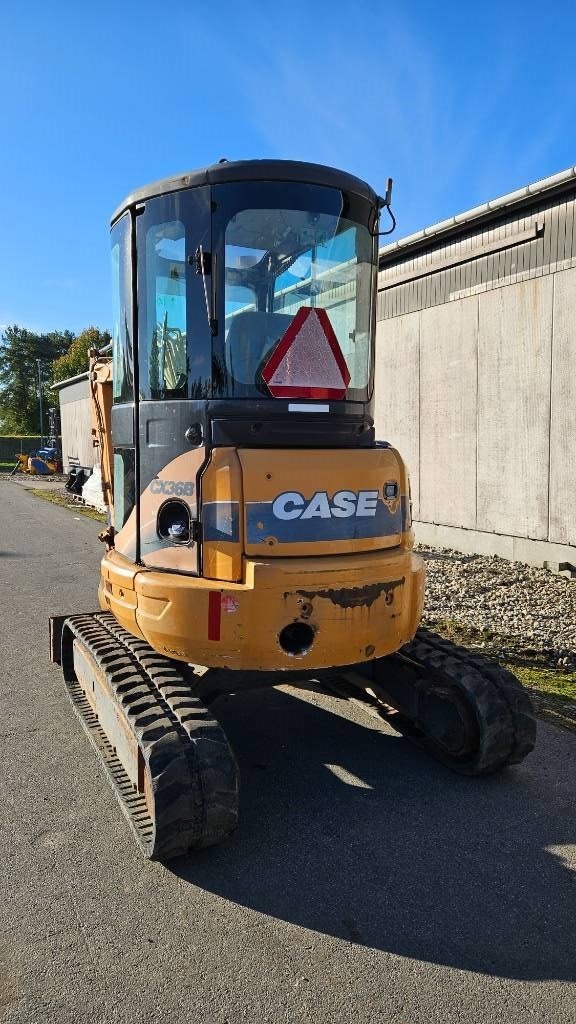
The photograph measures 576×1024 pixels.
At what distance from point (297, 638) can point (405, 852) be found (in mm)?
1094

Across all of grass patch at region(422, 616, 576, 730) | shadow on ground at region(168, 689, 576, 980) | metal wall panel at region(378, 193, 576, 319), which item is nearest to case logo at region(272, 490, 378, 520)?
shadow on ground at region(168, 689, 576, 980)

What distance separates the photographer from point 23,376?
3150 inches

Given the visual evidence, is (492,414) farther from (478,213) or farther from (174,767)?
(174,767)

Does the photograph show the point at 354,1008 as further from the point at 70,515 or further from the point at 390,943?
the point at 70,515

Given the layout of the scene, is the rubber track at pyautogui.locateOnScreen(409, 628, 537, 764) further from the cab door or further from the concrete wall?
the concrete wall

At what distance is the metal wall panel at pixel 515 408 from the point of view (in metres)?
9.47

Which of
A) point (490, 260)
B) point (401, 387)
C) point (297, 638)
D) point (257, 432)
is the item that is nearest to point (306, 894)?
point (297, 638)

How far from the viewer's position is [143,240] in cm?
402

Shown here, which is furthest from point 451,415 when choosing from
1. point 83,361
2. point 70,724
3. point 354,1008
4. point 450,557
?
point 83,361

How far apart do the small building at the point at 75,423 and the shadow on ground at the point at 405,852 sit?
2472cm

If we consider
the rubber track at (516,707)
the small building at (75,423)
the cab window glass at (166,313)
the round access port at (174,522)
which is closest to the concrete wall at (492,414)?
the rubber track at (516,707)

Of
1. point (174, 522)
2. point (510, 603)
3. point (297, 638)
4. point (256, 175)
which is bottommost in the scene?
point (510, 603)

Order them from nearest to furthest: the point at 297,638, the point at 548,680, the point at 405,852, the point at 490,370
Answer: the point at 405,852
the point at 297,638
the point at 548,680
the point at 490,370

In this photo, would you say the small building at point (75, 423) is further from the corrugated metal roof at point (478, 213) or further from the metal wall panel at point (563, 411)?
the metal wall panel at point (563, 411)
